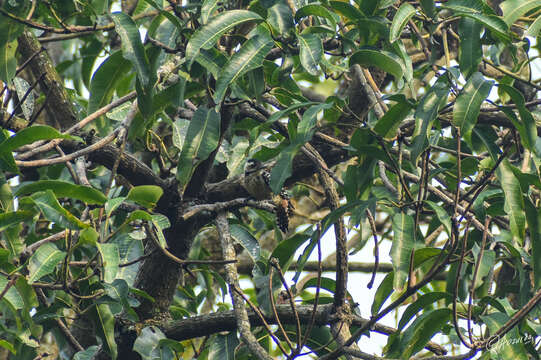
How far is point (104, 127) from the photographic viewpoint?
6.75ft

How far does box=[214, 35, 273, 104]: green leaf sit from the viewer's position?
1432 mm

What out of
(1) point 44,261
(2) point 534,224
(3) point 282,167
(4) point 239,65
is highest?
(4) point 239,65

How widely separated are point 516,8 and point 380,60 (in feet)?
1.02

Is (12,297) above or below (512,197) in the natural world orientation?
below

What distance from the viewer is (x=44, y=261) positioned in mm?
1461

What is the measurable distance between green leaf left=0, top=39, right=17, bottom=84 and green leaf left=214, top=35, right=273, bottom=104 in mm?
602

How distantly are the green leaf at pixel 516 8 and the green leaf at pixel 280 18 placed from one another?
463 millimetres

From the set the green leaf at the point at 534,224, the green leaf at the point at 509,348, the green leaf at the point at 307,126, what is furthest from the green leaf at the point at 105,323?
the green leaf at the point at 534,224

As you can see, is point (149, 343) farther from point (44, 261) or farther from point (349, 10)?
point (349, 10)

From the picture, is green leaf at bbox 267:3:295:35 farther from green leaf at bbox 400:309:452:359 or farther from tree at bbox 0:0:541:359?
green leaf at bbox 400:309:452:359

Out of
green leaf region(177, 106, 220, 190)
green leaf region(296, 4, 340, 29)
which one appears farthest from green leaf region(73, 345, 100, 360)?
green leaf region(296, 4, 340, 29)

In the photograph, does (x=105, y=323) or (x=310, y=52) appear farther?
(x=105, y=323)

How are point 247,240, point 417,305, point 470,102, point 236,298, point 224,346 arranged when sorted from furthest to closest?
point 247,240 < point 224,346 < point 417,305 < point 236,298 < point 470,102

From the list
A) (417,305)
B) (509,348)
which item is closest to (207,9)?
(417,305)
